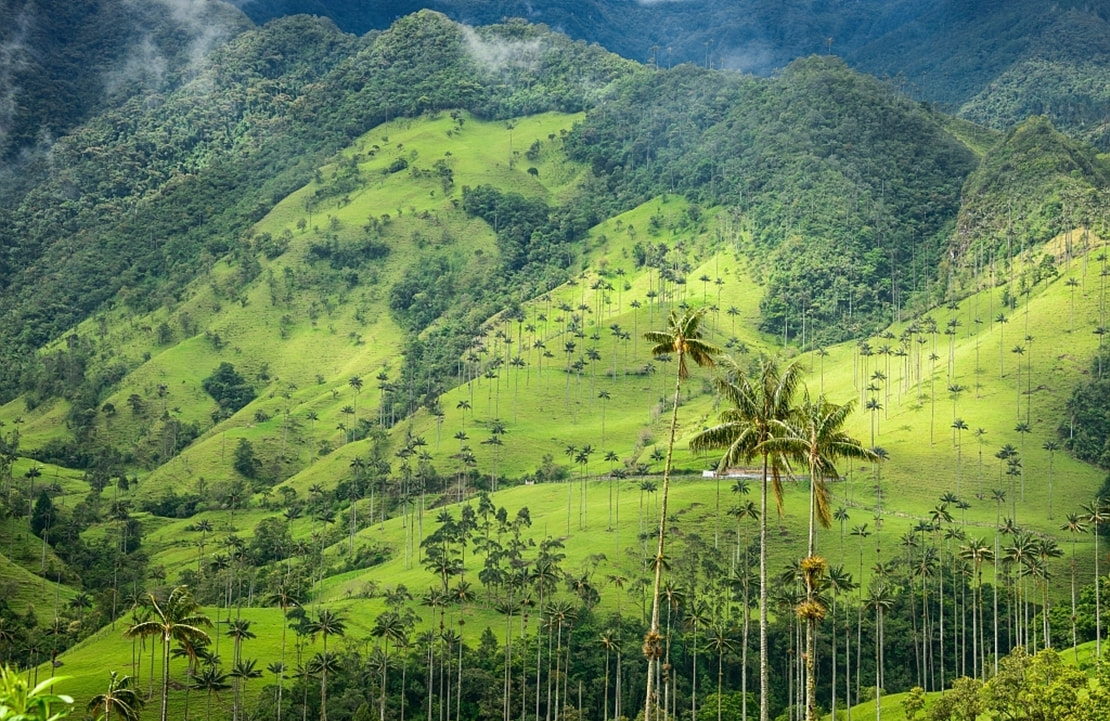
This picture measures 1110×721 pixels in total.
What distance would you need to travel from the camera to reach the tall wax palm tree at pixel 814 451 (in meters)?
58.5

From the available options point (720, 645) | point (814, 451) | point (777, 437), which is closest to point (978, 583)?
point (720, 645)

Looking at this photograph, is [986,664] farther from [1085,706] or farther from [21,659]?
[21,659]

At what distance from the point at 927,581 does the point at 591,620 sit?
44.3 meters

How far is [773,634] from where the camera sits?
158 metres

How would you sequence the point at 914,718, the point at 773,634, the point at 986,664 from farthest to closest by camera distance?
the point at 773,634
the point at 986,664
the point at 914,718

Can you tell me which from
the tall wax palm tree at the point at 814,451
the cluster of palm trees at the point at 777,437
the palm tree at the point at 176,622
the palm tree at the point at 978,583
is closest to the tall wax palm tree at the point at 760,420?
the cluster of palm trees at the point at 777,437

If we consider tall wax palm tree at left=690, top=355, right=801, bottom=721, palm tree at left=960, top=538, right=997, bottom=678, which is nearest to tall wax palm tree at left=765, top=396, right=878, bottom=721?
tall wax palm tree at left=690, top=355, right=801, bottom=721

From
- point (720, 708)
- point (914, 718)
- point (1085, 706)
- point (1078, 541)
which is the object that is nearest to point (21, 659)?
point (720, 708)

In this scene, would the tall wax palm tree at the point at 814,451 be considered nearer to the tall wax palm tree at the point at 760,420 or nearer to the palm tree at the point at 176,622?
the tall wax palm tree at the point at 760,420

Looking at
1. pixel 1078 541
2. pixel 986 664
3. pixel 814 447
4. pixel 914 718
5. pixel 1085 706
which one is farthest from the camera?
pixel 1078 541

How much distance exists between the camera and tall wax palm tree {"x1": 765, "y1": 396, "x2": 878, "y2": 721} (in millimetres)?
58500

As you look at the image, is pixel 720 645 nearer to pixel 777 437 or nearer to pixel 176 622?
pixel 176 622

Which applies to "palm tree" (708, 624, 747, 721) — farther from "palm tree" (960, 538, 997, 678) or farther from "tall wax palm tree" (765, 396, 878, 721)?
"tall wax palm tree" (765, 396, 878, 721)

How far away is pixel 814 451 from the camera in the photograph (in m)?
59.8
